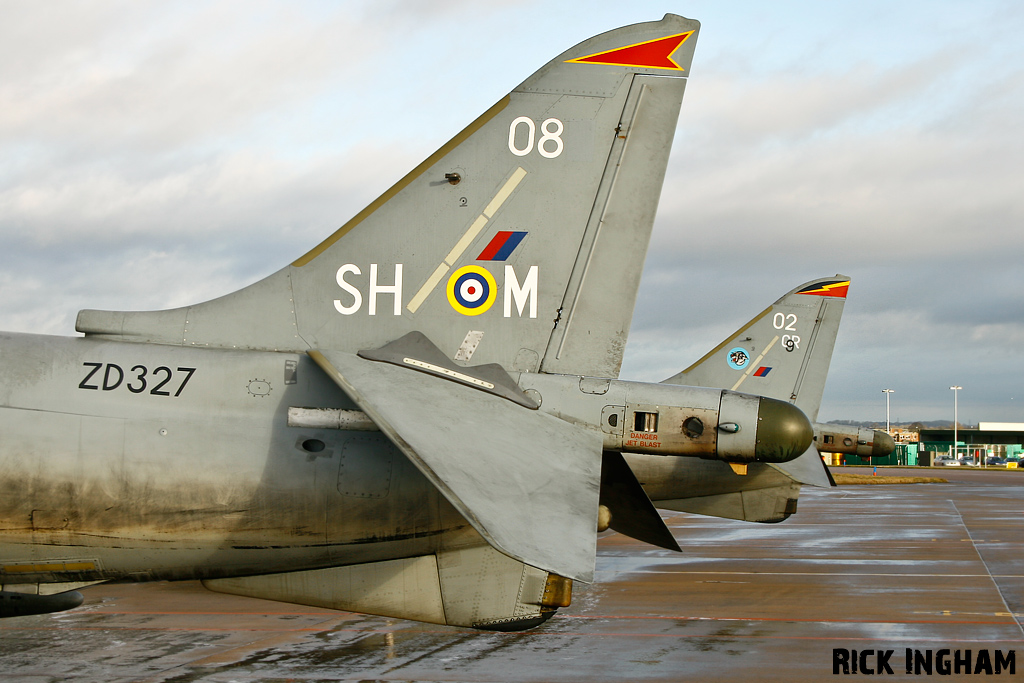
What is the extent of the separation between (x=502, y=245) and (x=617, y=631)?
6.62m

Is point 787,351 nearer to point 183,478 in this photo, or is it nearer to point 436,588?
point 436,588

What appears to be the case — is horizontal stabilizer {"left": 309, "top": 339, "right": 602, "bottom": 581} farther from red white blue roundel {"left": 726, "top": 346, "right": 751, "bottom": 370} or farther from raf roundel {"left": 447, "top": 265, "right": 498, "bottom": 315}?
red white blue roundel {"left": 726, "top": 346, "right": 751, "bottom": 370}

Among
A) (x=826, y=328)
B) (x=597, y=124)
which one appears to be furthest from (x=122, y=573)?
(x=826, y=328)

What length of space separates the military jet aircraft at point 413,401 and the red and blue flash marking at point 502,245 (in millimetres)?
21

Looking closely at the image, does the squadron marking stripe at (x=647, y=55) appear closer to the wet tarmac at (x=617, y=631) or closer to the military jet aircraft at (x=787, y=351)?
the wet tarmac at (x=617, y=631)

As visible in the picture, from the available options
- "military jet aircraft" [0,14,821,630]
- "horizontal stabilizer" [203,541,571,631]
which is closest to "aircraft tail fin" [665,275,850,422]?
"military jet aircraft" [0,14,821,630]

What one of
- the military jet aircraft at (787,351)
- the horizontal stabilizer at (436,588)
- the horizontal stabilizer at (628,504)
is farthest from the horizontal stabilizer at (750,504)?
the horizontal stabilizer at (436,588)

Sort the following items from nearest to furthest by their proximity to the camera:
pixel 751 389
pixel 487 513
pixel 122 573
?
pixel 487 513
pixel 122 573
pixel 751 389

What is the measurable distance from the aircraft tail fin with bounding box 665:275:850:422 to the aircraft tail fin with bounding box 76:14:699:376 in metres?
13.2

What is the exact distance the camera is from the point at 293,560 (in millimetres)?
5066

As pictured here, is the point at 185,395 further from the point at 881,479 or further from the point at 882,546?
the point at 881,479

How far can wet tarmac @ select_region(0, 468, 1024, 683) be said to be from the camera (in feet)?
28.1

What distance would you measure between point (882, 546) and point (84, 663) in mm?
16755

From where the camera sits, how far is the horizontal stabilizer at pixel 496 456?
371cm
